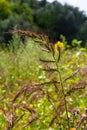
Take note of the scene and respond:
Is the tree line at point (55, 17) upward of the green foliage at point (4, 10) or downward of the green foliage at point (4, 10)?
downward

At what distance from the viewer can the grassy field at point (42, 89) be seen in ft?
5.61

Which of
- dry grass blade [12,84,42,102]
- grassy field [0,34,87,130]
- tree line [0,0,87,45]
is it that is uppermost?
dry grass blade [12,84,42,102]

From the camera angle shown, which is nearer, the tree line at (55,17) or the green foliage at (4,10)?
the green foliage at (4,10)

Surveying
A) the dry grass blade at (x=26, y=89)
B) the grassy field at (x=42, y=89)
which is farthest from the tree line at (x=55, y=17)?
the dry grass blade at (x=26, y=89)

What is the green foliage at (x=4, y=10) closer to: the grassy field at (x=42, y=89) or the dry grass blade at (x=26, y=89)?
the grassy field at (x=42, y=89)

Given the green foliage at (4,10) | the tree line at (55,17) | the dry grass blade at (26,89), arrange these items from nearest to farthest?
the dry grass blade at (26,89)
the green foliage at (4,10)
the tree line at (55,17)

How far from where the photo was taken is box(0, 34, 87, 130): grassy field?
1.71 meters

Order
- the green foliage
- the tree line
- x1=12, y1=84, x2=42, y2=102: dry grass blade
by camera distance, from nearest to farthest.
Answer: x1=12, y1=84, x2=42, y2=102: dry grass blade → the green foliage → the tree line

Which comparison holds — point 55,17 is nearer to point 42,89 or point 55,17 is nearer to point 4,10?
point 4,10

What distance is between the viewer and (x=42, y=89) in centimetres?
183

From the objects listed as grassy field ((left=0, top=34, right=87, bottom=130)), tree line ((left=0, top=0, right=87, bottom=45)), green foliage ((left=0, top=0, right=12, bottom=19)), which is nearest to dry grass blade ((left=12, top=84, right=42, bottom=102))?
grassy field ((left=0, top=34, right=87, bottom=130))

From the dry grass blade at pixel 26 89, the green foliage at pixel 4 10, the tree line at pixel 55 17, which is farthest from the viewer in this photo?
the tree line at pixel 55 17

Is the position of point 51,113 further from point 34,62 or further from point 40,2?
point 40,2

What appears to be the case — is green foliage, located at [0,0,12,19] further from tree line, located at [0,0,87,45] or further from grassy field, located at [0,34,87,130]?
grassy field, located at [0,34,87,130]
